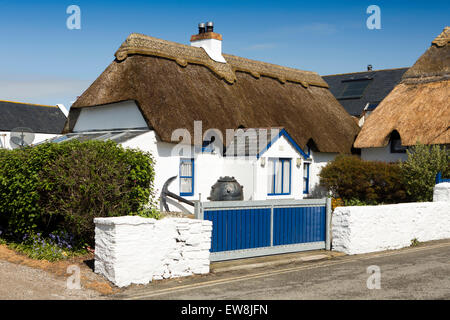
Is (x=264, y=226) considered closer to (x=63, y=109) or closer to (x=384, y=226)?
(x=384, y=226)

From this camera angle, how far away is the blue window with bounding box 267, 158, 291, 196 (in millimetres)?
19938

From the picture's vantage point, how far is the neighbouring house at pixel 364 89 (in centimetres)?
3272

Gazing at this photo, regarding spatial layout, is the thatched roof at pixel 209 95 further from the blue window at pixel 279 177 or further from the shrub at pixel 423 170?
the shrub at pixel 423 170

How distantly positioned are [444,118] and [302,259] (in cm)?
1365

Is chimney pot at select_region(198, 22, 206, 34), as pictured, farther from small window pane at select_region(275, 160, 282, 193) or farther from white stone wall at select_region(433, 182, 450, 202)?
white stone wall at select_region(433, 182, 450, 202)

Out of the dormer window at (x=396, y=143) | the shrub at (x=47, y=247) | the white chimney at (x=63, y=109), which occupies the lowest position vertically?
the shrub at (x=47, y=247)

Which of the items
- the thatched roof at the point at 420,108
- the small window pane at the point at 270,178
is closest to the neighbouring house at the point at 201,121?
the small window pane at the point at 270,178

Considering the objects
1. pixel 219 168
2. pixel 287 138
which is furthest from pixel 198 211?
pixel 287 138

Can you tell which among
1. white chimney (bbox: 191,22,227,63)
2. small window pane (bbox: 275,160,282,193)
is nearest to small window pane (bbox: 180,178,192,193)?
small window pane (bbox: 275,160,282,193)

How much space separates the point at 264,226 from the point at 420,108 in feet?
49.2

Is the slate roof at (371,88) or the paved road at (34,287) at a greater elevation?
the slate roof at (371,88)

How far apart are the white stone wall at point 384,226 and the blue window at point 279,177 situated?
7038 millimetres

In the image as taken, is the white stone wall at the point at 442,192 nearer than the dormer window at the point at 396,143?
Yes
